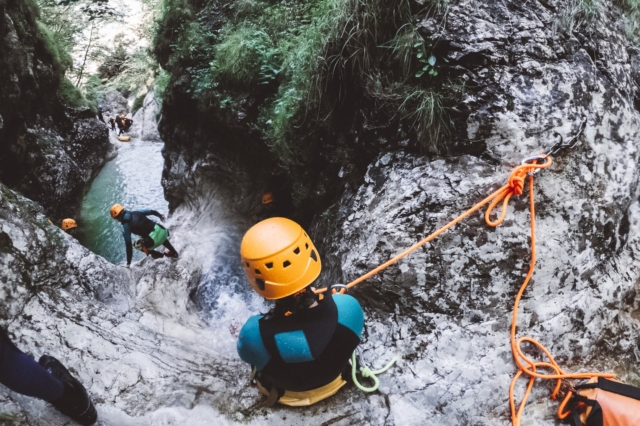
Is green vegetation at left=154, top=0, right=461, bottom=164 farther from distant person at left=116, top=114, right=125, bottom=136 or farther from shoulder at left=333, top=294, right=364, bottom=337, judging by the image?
distant person at left=116, top=114, right=125, bottom=136

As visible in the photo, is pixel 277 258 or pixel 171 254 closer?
pixel 277 258

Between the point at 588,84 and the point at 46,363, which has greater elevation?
the point at 588,84

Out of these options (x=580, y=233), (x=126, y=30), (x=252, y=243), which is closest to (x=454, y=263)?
(x=580, y=233)

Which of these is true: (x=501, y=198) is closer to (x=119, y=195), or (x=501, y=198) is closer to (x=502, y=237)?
(x=502, y=237)

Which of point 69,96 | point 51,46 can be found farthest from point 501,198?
point 69,96

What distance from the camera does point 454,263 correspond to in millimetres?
2902

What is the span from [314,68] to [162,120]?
21.9 feet

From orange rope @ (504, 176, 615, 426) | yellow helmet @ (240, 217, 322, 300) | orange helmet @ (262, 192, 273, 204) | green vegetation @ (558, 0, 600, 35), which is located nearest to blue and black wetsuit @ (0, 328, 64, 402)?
→ yellow helmet @ (240, 217, 322, 300)

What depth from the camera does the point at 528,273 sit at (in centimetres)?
278

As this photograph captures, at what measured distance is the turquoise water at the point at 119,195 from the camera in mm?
11297

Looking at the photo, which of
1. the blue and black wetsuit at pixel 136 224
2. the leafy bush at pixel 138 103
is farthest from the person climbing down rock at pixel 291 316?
the leafy bush at pixel 138 103

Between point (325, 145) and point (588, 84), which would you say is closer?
point (588, 84)

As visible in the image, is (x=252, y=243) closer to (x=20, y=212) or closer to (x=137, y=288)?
(x=20, y=212)

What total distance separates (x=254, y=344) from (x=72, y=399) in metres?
1.26
